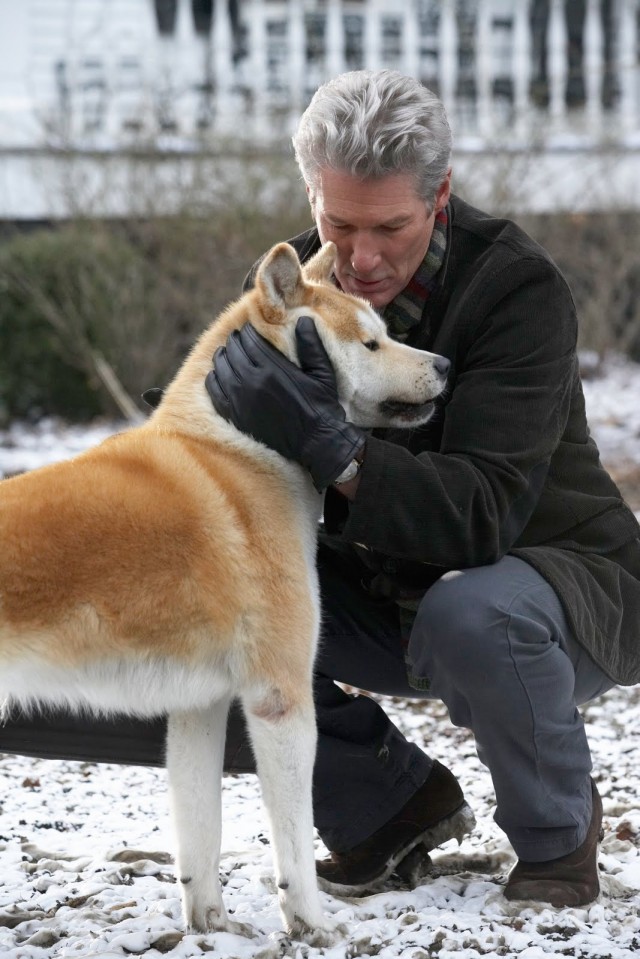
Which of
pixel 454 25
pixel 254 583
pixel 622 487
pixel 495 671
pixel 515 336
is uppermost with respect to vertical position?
pixel 454 25

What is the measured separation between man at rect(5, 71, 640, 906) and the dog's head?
0.07m

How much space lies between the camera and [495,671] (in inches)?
94.0

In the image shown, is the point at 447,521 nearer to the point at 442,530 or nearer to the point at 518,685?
the point at 442,530

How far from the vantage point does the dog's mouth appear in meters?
2.67

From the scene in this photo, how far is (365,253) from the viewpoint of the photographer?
8.78 feet

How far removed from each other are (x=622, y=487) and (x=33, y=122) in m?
6.61

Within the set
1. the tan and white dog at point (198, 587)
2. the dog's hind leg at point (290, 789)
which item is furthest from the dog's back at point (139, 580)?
the dog's hind leg at point (290, 789)

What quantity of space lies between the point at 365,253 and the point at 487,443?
0.53 metres

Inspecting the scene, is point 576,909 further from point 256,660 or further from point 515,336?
point 515,336

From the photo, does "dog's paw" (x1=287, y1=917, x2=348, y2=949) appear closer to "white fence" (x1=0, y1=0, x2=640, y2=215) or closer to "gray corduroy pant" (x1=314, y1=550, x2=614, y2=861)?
"gray corduroy pant" (x1=314, y1=550, x2=614, y2=861)

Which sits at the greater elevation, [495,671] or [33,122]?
[33,122]

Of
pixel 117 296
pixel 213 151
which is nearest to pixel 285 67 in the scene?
pixel 213 151

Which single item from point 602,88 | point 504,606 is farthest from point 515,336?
point 602,88

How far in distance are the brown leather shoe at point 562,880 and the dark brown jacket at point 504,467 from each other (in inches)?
16.1
